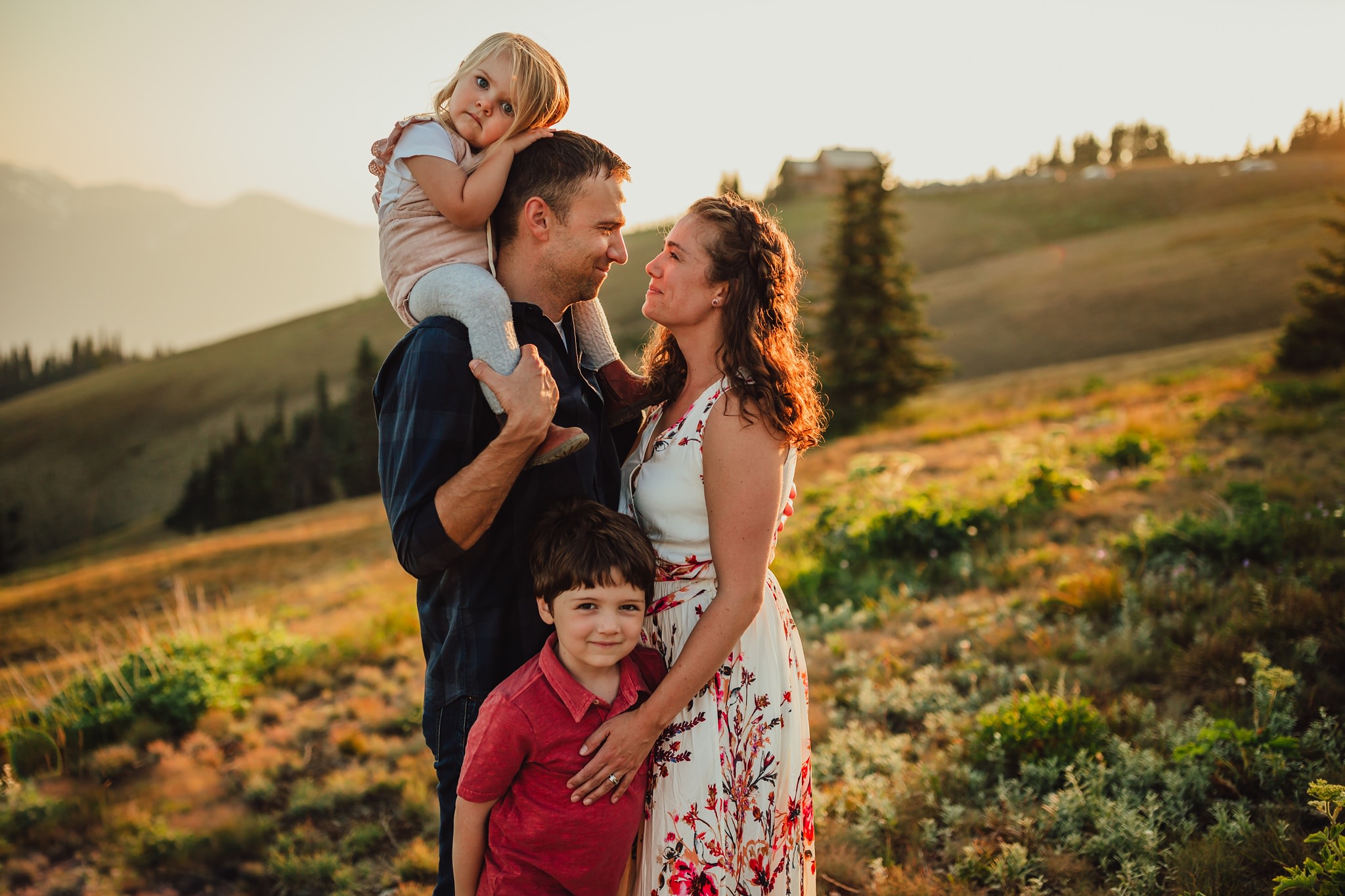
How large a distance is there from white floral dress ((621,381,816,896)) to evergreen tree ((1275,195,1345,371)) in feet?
54.9

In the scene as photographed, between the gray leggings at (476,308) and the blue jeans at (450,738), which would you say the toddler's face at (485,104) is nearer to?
the gray leggings at (476,308)

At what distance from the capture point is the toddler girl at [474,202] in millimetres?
2088

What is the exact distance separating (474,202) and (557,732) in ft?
5.30

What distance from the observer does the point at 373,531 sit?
890 inches

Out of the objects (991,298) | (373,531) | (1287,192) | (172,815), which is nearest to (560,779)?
(172,815)

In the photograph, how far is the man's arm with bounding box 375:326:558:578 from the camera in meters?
1.92

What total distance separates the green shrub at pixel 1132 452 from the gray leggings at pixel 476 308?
896cm

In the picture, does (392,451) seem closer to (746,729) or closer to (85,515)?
(746,729)

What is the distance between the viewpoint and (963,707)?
15.8ft

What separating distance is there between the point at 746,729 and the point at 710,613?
1.52 feet

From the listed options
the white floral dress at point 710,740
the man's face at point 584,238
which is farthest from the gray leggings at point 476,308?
the white floral dress at point 710,740

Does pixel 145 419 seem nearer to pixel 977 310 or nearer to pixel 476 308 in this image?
pixel 977 310

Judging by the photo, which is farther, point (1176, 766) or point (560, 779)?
point (1176, 766)

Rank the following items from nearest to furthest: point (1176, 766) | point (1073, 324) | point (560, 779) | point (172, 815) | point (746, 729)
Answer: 1. point (560, 779)
2. point (746, 729)
3. point (1176, 766)
4. point (172, 815)
5. point (1073, 324)
